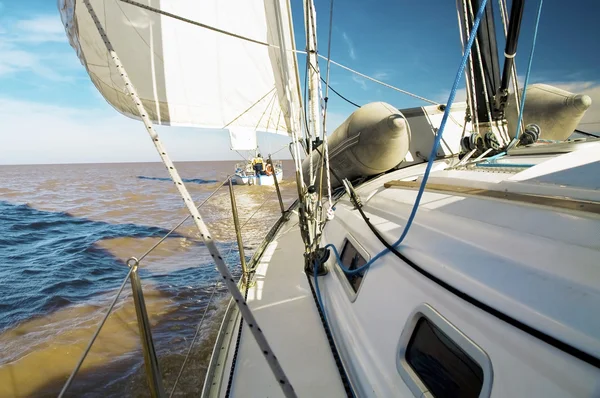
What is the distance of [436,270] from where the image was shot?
1413mm

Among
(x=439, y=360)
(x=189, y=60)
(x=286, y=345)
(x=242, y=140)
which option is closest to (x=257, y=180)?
(x=242, y=140)

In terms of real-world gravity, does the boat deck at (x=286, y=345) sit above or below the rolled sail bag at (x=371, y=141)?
below

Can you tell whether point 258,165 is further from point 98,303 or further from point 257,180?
point 98,303

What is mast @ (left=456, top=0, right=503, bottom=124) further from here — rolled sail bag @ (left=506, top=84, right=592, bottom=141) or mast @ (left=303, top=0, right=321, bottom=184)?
mast @ (left=303, top=0, right=321, bottom=184)

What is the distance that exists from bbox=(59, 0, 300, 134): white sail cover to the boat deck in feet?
10.4

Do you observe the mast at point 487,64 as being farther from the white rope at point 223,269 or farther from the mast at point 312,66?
the white rope at point 223,269

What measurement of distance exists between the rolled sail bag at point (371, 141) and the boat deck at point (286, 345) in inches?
63.8

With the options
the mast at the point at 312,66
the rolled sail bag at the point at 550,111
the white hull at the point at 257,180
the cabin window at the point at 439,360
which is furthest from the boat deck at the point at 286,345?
the white hull at the point at 257,180

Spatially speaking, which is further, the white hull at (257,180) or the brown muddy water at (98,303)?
the white hull at (257,180)

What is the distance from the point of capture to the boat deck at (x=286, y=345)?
5.96 feet

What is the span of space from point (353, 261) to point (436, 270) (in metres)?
1.14

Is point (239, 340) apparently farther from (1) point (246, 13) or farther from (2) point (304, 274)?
(1) point (246, 13)

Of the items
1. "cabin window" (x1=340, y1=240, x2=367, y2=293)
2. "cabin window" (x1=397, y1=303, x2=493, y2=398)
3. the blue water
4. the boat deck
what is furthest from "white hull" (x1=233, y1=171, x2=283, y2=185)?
"cabin window" (x1=397, y1=303, x2=493, y2=398)

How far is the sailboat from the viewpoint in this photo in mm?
958
